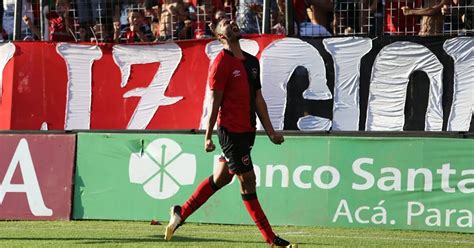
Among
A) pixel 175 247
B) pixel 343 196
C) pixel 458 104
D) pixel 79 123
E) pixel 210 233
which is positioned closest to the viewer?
pixel 175 247

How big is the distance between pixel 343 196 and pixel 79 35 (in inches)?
206

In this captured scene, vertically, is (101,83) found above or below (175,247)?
above

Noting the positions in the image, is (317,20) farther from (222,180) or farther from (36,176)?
(222,180)

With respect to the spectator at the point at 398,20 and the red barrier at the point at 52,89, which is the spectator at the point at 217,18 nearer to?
the red barrier at the point at 52,89

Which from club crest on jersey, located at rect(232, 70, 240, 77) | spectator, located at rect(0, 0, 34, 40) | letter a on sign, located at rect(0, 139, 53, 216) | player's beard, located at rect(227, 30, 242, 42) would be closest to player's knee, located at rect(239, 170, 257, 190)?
club crest on jersey, located at rect(232, 70, 240, 77)

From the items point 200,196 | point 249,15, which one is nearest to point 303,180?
point 200,196

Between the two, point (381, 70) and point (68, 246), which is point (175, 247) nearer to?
point (68, 246)

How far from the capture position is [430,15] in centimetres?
1268

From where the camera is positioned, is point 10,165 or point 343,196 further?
point 10,165

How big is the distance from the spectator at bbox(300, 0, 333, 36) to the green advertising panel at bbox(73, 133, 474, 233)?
2.13 meters

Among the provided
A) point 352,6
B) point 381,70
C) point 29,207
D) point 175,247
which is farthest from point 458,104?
point 29,207

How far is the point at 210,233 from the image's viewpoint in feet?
35.1

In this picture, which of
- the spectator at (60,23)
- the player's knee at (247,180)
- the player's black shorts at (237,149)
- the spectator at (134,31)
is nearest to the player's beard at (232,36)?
the player's black shorts at (237,149)

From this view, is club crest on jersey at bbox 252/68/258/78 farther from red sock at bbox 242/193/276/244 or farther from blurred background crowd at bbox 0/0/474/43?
blurred background crowd at bbox 0/0/474/43
